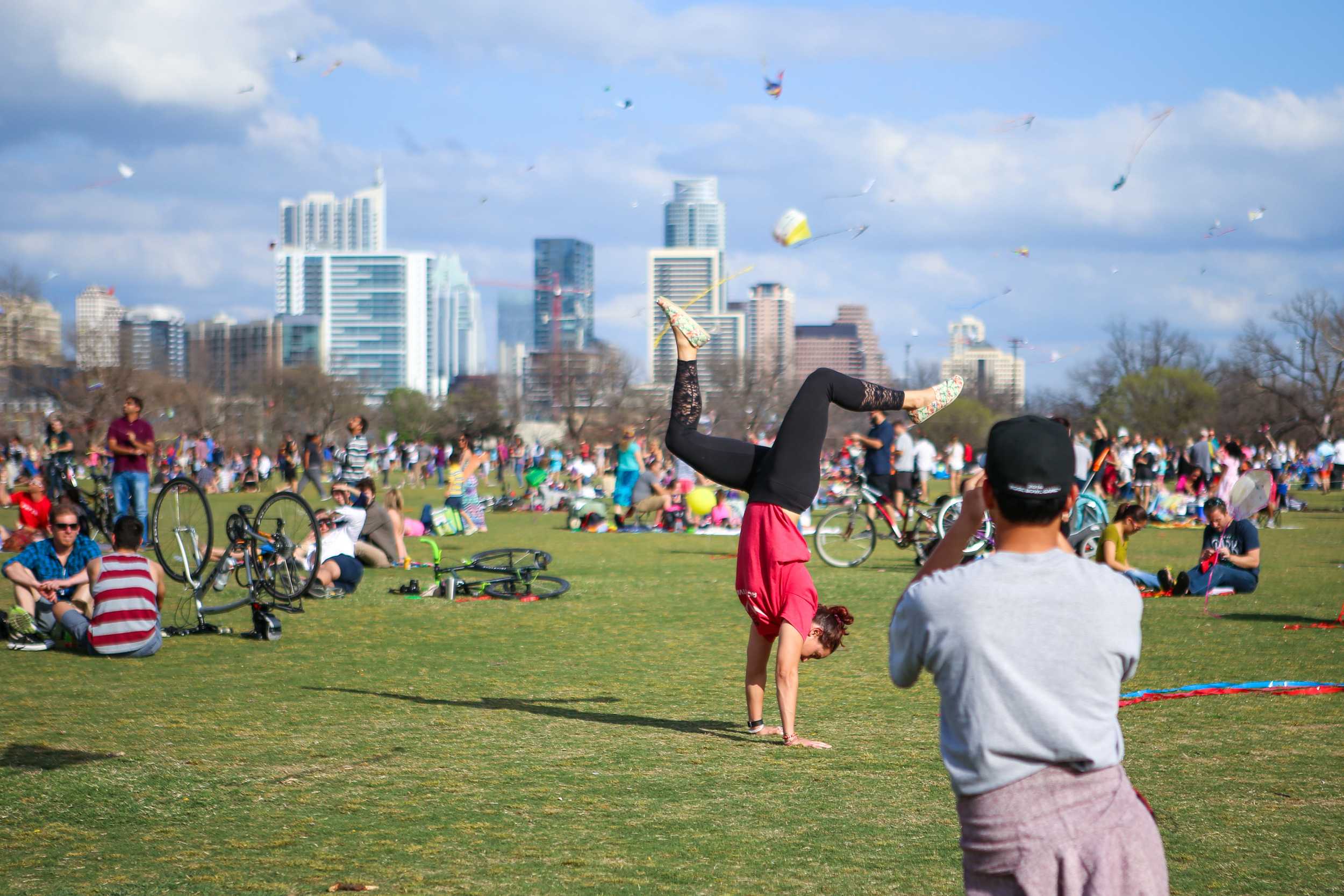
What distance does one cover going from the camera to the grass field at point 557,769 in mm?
4559

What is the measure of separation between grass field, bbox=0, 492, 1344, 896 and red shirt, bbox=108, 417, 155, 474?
6362 mm

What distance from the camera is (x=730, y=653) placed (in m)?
9.72

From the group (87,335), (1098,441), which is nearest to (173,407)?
(87,335)

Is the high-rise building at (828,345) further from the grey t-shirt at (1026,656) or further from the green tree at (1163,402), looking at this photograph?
the grey t-shirt at (1026,656)

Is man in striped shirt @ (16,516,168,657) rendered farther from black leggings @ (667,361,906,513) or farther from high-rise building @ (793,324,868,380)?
high-rise building @ (793,324,868,380)

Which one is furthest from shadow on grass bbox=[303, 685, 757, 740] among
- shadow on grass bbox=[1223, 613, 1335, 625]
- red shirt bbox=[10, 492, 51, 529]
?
red shirt bbox=[10, 492, 51, 529]

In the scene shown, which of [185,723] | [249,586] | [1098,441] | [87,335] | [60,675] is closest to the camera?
[185,723]

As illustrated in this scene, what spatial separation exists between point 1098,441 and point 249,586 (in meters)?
12.6

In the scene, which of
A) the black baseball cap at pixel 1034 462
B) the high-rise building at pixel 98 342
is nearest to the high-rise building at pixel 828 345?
the high-rise building at pixel 98 342

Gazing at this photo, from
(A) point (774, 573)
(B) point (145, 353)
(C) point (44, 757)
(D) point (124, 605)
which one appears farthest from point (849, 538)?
(B) point (145, 353)

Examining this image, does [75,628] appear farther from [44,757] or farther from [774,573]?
[774,573]

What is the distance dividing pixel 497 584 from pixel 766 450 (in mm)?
7281

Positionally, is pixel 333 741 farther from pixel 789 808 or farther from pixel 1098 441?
pixel 1098 441

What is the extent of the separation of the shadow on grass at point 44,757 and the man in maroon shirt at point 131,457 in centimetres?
999
